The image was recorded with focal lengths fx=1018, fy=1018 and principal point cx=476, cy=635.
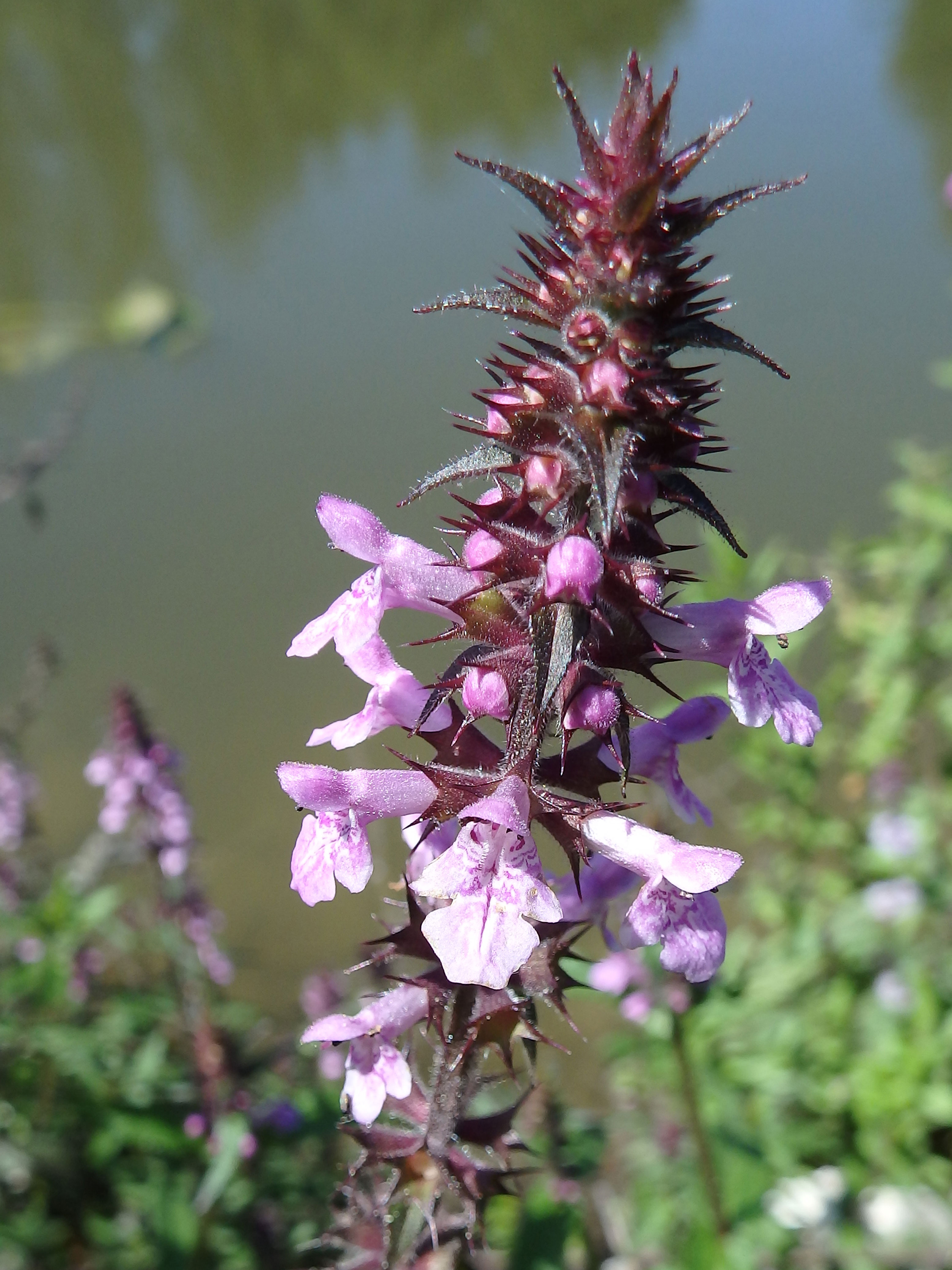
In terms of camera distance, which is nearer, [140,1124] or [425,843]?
[425,843]

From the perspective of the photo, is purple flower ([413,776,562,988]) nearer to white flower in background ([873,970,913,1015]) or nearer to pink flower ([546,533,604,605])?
pink flower ([546,533,604,605])

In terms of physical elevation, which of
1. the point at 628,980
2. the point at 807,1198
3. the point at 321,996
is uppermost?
the point at 628,980

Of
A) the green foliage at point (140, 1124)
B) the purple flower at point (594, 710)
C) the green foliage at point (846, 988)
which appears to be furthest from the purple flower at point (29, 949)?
the purple flower at point (594, 710)

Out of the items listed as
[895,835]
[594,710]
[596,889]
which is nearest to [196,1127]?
[596,889]

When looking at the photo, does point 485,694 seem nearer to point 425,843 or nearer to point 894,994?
point 425,843

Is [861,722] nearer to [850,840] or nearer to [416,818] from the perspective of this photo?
[850,840]

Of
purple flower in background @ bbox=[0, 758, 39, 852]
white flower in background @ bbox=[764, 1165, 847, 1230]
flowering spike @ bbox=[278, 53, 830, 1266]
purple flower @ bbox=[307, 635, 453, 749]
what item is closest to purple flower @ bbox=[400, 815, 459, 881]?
flowering spike @ bbox=[278, 53, 830, 1266]

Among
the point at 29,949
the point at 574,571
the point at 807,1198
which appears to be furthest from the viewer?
the point at 29,949

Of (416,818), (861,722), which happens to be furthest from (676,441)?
(861,722)
